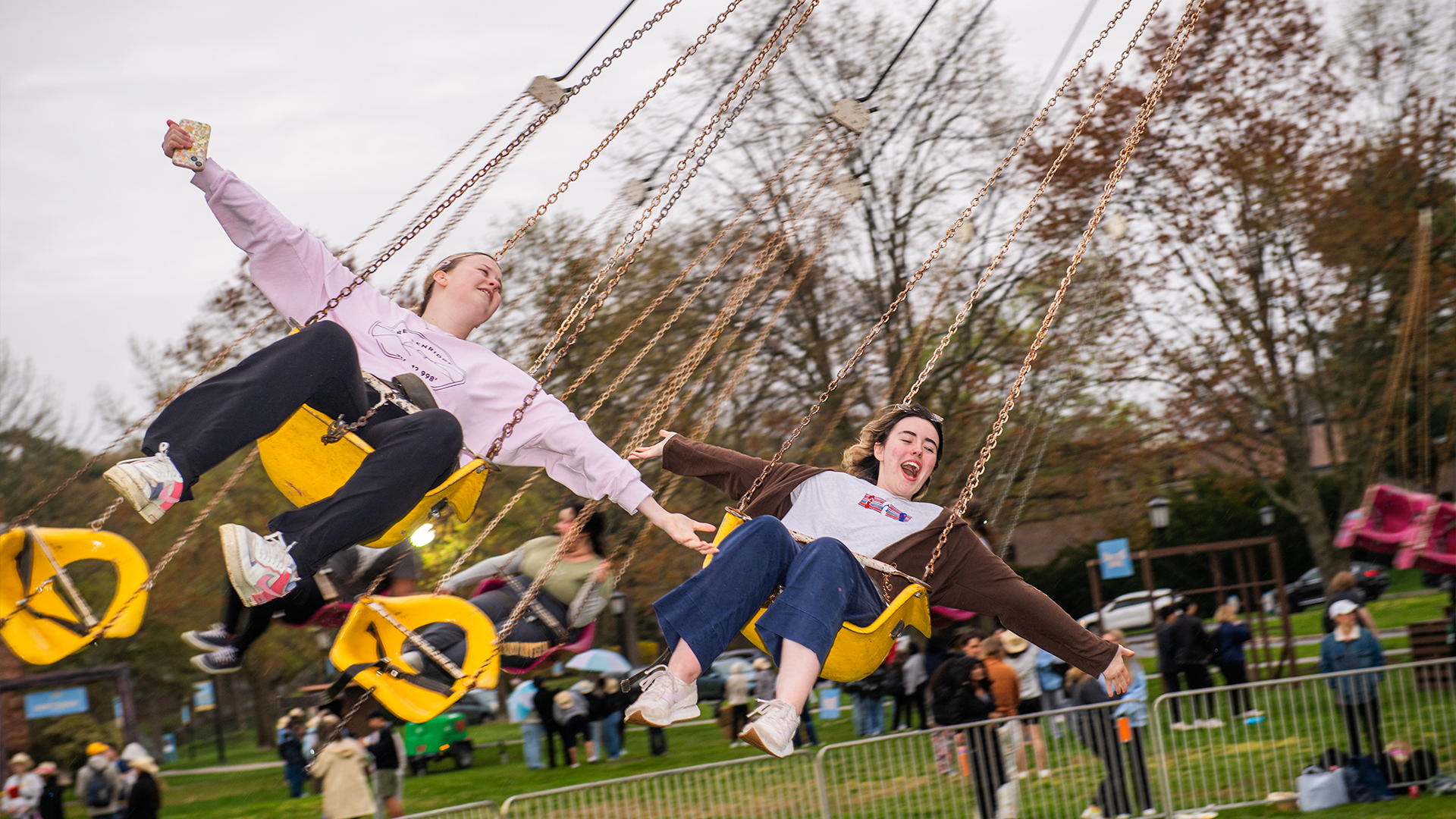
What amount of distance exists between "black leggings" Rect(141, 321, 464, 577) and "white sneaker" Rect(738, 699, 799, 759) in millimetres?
1231

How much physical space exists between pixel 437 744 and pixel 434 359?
1097 cm

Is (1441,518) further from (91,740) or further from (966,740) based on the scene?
(91,740)

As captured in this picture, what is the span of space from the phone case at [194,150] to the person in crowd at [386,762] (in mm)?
6818

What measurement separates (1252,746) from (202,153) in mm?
6808

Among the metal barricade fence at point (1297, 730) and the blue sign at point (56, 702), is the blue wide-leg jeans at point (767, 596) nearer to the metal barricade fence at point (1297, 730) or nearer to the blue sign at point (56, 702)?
the metal barricade fence at point (1297, 730)

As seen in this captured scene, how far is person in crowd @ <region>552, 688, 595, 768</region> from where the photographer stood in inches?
460

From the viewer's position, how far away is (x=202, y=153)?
3.51 metres

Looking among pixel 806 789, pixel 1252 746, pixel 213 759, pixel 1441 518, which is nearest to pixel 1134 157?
pixel 1441 518

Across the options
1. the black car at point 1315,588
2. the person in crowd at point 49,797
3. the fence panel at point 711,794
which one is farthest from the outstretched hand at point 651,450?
the black car at point 1315,588

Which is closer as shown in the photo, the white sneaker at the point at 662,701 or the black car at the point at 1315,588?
the white sneaker at the point at 662,701

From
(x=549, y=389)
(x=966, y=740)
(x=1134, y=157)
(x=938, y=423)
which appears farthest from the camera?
(x=1134, y=157)

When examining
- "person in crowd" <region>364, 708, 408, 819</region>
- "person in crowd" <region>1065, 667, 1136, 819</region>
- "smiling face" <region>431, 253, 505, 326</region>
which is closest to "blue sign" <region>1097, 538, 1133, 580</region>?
"person in crowd" <region>1065, 667, 1136, 819</region>

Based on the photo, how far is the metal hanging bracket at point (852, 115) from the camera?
5961mm

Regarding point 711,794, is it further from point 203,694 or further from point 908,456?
point 203,694
